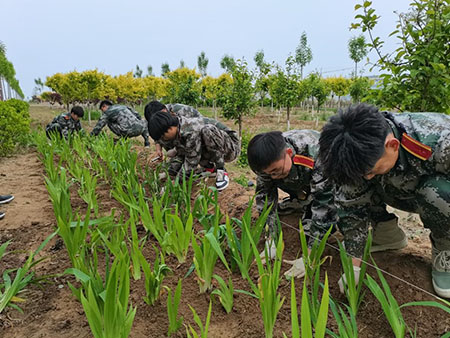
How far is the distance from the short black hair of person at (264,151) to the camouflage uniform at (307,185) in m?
0.23

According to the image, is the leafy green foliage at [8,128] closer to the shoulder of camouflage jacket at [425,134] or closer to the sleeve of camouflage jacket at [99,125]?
the sleeve of camouflage jacket at [99,125]

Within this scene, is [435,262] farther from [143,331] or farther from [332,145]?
[143,331]

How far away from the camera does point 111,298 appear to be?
1062mm

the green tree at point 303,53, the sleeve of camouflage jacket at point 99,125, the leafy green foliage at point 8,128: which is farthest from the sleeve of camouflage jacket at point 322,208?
the green tree at point 303,53

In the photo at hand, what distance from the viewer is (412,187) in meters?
1.55

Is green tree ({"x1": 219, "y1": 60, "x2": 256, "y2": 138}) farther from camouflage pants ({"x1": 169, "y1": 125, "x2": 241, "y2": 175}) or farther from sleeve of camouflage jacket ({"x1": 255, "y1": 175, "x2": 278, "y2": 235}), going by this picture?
sleeve of camouflage jacket ({"x1": 255, "y1": 175, "x2": 278, "y2": 235})

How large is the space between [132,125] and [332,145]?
237 inches

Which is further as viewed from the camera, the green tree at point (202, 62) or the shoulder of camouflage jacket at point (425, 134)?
the green tree at point (202, 62)

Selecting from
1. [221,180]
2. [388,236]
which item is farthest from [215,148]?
[388,236]

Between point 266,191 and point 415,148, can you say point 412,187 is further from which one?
point 266,191

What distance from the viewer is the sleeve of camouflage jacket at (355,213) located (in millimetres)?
1648

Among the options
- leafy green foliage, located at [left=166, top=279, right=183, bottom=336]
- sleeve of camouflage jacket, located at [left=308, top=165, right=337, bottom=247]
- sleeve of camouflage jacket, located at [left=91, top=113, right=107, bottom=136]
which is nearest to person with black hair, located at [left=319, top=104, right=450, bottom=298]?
sleeve of camouflage jacket, located at [left=308, top=165, right=337, bottom=247]

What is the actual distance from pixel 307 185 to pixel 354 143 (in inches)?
41.2

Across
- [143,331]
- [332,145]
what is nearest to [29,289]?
[143,331]
